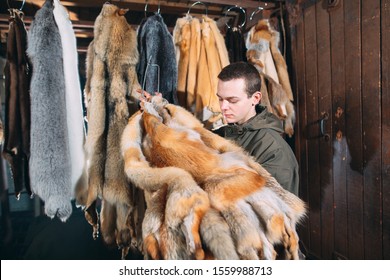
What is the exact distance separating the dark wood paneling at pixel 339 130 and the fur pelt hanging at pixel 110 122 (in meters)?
1.44

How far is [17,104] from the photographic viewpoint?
1510mm

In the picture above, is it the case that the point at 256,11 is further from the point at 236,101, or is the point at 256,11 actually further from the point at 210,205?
the point at 210,205

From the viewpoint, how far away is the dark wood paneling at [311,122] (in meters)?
2.00

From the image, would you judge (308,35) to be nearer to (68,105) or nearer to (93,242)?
(68,105)

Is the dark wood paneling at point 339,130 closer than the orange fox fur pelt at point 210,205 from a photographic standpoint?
No

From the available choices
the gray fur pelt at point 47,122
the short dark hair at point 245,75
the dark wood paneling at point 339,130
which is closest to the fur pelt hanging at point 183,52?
the short dark hair at point 245,75

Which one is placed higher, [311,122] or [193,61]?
[193,61]

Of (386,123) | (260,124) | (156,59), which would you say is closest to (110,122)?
(156,59)

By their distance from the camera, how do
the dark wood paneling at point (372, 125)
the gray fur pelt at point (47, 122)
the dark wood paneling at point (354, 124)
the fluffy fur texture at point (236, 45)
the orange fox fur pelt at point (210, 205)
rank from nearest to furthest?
1. the orange fox fur pelt at point (210, 205)
2. the gray fur pelt at point (47, 122)
3. the dark wood paneling at point (372, 125)
4. the dark wood paneling at point (354, 124)
5. the fluffy fur texture at point (236, 45)

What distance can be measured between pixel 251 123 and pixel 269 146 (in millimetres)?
161

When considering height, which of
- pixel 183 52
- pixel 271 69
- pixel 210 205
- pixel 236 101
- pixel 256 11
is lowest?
pixel 210 205

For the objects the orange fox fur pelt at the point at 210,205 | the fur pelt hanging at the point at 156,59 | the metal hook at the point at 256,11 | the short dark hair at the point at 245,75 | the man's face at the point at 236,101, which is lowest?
the orange fox fur pelt at the point at 210,205

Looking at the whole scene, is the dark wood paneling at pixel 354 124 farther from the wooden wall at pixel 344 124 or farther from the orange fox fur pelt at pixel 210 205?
the orange fox fur pelt at pixel 210 205

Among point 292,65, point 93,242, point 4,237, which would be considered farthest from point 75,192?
point 292,65
